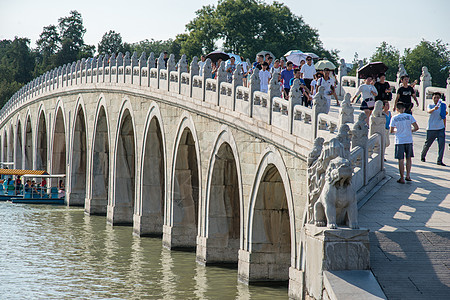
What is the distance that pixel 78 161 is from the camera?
43.5 meters

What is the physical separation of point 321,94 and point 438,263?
238 inches

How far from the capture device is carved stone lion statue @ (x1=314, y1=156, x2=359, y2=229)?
37.1ft

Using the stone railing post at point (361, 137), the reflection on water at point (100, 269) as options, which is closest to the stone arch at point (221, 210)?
the reflection on water at point (100, 269)

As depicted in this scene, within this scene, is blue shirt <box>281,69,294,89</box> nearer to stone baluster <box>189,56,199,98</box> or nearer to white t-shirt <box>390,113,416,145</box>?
stone baluster <box>189,56,199,98</box>

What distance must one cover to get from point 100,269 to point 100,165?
15.6 meters

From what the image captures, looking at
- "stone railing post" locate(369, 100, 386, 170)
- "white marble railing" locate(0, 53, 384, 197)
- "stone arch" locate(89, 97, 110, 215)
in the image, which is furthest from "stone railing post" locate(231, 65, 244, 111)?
"stone arch" locate(89, 97, 110, 215)

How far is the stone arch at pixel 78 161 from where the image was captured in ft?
141

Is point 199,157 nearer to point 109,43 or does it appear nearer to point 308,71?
point 308,71

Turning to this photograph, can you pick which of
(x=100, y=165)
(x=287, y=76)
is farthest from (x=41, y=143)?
(x=287, y=76)

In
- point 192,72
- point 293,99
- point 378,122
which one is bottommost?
point 378,122

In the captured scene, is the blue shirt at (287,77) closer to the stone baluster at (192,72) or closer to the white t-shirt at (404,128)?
the stone baluster at (192,72)

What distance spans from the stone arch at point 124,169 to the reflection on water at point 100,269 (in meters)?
1.06

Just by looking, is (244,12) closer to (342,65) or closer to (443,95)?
(342,65)

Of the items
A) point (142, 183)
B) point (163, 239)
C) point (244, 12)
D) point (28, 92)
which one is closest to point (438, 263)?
point (163, 239)
